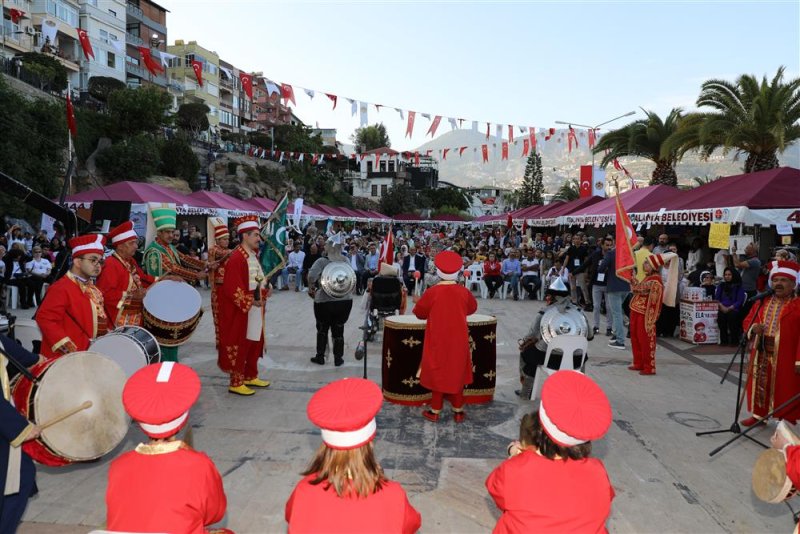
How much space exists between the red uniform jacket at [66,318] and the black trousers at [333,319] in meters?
3.52

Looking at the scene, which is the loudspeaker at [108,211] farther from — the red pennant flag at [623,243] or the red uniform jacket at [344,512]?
the red uniform jacket at [344,512]

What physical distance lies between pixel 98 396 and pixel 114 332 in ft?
4.08

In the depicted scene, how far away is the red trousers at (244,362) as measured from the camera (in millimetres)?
6945

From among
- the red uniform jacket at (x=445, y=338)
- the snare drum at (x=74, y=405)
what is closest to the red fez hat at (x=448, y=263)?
the red uniform jacket at (x=445, y=338)

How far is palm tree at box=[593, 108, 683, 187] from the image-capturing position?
24.3m

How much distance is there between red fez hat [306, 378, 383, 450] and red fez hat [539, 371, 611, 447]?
0.76 meters

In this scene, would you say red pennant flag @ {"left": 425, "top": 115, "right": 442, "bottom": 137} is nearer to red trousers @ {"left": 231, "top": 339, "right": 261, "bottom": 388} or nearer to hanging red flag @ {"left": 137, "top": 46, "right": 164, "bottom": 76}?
hanging red flag @ {"left": 137, "top": 46, "right": 164, "bottom": 76}

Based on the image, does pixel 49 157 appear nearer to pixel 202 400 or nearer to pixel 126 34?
pixel 202 400

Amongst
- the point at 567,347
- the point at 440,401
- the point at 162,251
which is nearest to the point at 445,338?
the point at 440,401

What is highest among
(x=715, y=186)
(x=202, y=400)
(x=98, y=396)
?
(x=715, y=186)

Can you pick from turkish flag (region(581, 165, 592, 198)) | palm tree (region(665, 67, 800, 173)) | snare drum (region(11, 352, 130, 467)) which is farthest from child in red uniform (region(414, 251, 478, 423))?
turkish flag (region(581, 165, 592, 198))

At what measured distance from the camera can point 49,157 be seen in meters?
24.7

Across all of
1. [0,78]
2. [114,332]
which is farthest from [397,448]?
[0,78]

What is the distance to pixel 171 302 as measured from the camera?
22.7ft
